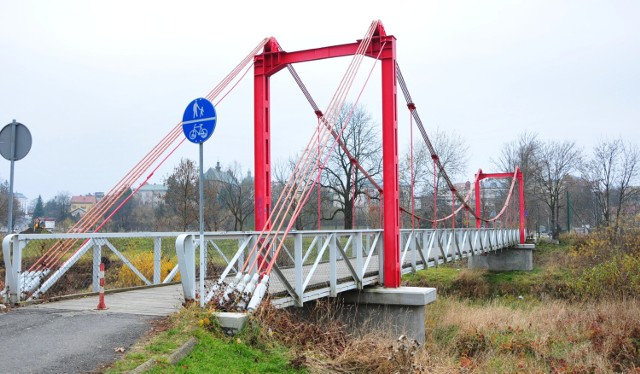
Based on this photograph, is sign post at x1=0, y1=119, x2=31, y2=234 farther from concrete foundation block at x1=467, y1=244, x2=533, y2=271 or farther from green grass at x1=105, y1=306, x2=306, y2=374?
concrete foundation block at x1=467, y1=244, x2=533, y2=271

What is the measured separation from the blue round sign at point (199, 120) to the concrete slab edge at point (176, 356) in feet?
7.19

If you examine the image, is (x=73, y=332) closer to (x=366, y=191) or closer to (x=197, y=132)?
(x=197, y=132)

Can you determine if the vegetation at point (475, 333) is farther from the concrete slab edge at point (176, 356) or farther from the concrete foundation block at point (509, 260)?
the concrete foundation block at point (509, 260)

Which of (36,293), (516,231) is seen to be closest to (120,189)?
(36,293)

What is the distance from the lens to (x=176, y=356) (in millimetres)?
4621

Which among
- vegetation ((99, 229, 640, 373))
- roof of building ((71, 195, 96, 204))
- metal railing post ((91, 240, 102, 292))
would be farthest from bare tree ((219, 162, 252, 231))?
roof of building ((71, 195, 96, 204))

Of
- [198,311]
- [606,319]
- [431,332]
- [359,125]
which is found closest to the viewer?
[198,311]

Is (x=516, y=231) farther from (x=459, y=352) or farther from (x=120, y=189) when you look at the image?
(x=120, y=189)

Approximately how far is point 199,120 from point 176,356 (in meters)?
2.60

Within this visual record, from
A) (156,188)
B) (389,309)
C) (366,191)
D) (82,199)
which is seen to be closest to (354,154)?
(366,191)

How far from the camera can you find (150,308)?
6719 mm

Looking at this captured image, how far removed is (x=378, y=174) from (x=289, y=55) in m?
15.4

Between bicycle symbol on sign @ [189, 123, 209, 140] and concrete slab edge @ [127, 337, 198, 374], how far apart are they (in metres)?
2.20

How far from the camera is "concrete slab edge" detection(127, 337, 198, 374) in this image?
420 centimetres
